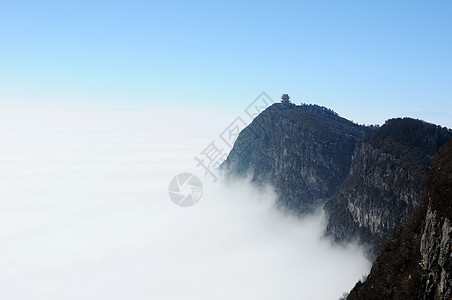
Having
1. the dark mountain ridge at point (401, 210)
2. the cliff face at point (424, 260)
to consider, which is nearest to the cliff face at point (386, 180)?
the dark mountain ridge at point (401, 210)

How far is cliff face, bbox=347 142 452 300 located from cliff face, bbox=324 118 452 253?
65.9 metres

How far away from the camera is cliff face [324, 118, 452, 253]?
127m

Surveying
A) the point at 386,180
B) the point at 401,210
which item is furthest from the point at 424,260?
the point at 386,180

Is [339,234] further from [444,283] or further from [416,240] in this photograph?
[444,283]

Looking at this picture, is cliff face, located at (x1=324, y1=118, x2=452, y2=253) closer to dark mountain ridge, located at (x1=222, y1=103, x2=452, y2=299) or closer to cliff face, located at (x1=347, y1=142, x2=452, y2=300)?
dark mountain ridge, located at (x1=222, y1=103, x2=452, y2=299)

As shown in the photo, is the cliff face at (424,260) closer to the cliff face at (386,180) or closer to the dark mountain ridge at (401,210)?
the dark mountain ridge at (401,210)

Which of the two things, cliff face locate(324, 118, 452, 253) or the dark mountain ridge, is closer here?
the dark mountain ridge

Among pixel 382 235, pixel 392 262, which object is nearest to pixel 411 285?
pixel 392 262

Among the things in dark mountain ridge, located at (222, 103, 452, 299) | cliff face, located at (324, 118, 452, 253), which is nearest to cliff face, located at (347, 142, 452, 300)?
dark mountain ridge, located at (222, 103, 452, 299)

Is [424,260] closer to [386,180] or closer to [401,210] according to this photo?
[401,210]

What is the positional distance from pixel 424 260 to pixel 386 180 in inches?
4036

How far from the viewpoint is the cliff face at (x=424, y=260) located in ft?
135

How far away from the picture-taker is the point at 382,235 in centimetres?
13650

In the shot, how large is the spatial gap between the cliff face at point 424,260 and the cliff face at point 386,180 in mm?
65901
